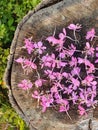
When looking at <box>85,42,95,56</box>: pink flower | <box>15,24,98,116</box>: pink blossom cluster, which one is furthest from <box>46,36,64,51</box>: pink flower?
<box>85,42,95,56</box>: pink flower

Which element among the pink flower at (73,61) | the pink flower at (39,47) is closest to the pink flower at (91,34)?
the pink flower at (73,61)

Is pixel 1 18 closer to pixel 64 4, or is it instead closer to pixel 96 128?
pixel 64 4

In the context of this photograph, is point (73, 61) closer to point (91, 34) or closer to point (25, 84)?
point (91, 34)

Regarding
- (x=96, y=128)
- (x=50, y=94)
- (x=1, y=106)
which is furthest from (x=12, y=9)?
(x=96, y=128)

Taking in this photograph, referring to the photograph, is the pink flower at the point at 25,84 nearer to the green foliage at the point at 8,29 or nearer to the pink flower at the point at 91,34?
the pink flower at the point at 91,34

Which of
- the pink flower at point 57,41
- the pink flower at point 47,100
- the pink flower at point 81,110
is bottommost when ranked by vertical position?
the pink flower at point 81,110

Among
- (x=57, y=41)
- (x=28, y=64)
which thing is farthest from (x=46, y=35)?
(x=28, y=64)
